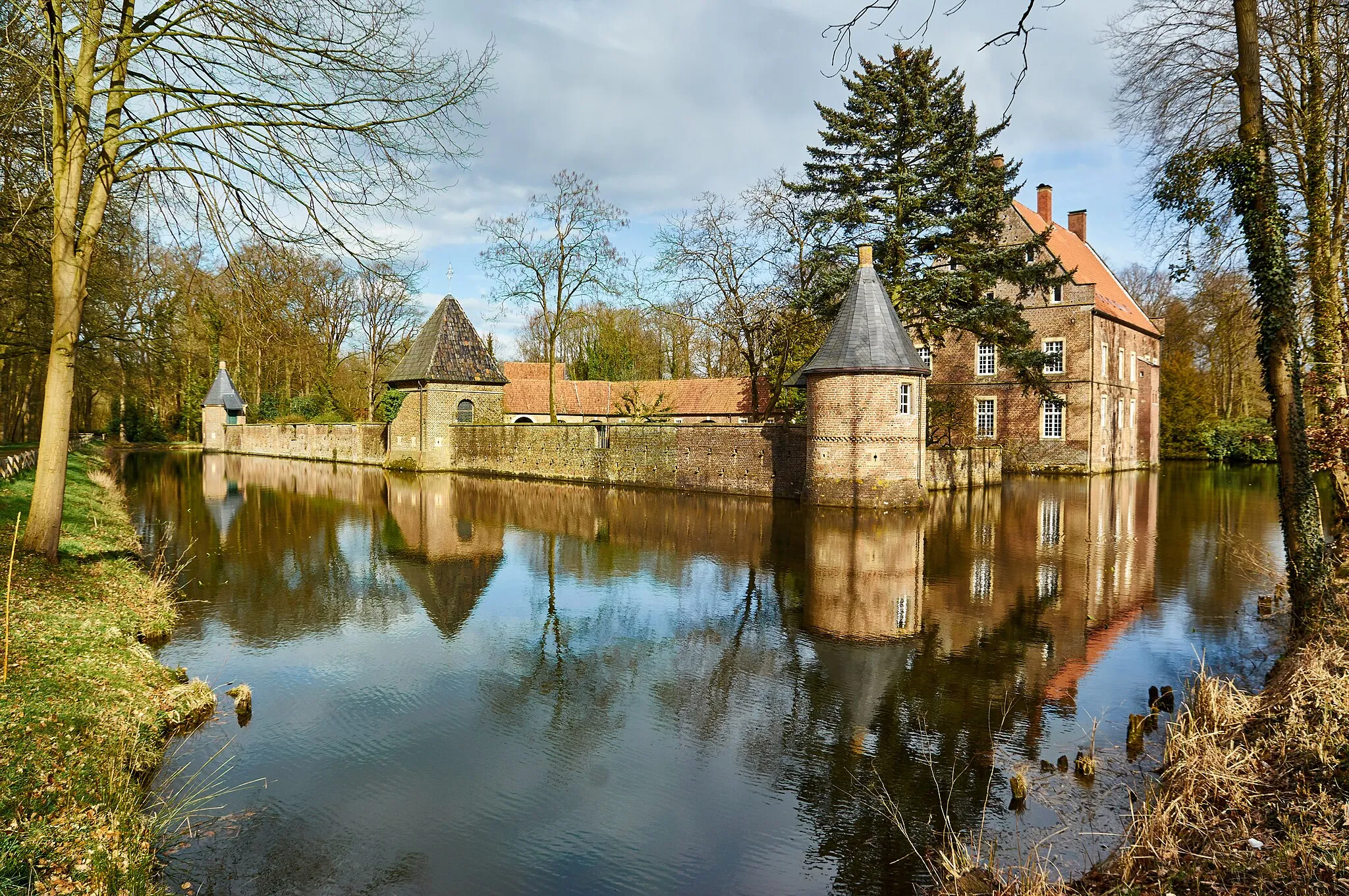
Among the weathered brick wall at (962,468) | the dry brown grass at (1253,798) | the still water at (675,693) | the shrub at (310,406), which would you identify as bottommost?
the still water at (675,693)

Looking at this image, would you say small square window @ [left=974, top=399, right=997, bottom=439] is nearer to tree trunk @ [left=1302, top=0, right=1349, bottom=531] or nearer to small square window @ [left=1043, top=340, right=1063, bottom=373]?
small square window @ [left=1043, top=340, right=1063, bottom=373]

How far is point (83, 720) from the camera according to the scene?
5.04 m

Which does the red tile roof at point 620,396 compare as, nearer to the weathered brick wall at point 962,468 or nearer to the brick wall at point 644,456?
the brick wall at point 644,456

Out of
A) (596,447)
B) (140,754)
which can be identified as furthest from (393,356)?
(140,754)

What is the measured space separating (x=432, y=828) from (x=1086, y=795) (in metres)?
3.81

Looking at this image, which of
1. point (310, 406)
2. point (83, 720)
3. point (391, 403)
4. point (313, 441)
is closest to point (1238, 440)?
point (391, 403)

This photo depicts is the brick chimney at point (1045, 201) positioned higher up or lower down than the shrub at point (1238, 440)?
higher up

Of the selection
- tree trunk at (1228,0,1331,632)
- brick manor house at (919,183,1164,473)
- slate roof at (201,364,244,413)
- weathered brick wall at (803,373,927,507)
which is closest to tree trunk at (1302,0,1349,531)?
tree trunk at (1228,0,1331,632)

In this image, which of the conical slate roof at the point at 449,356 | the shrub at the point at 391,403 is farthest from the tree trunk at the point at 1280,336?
the shrub at the point at 391,403

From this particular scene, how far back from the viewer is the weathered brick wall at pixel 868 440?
687 inches

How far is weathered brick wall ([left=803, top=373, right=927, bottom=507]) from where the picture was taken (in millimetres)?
17438

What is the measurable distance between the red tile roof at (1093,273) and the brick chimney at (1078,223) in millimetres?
331

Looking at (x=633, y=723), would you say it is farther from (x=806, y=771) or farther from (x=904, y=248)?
(x=904, y=248)

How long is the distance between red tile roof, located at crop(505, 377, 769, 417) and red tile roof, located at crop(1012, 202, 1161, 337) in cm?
1388
